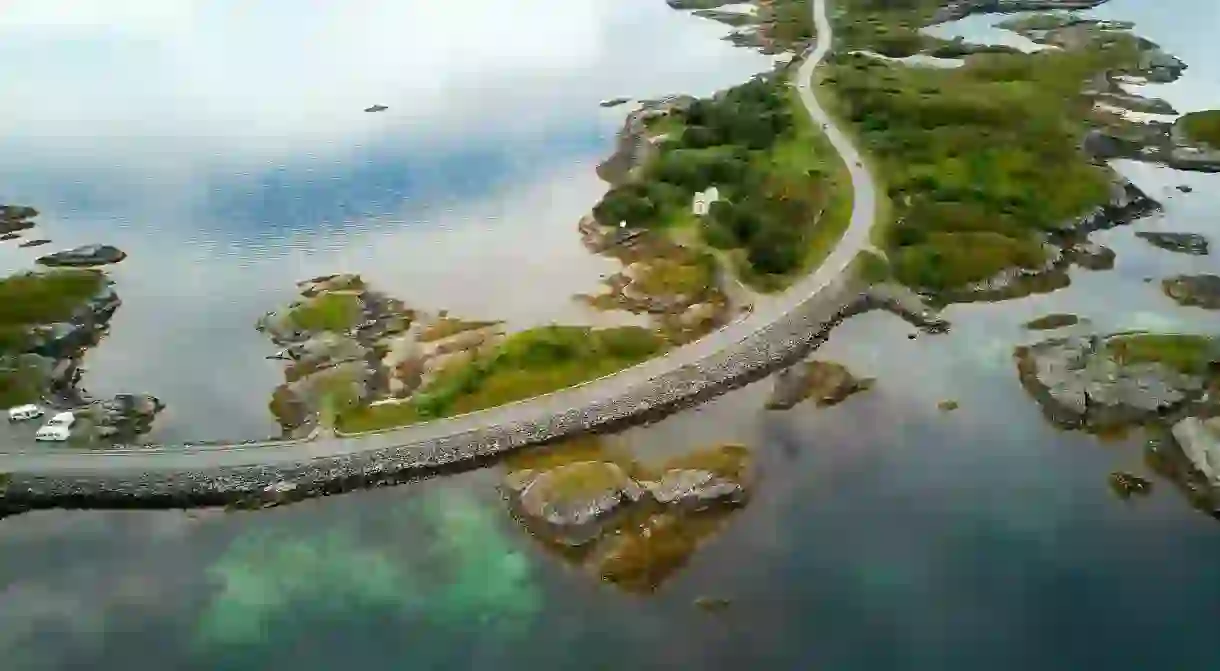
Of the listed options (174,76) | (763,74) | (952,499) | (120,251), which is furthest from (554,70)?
(952,499)

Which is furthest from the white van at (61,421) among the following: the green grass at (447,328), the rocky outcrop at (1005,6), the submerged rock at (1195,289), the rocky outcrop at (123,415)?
the rocky outcrop at (1005,6)

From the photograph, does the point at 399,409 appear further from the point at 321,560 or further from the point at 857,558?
the point at 857,558

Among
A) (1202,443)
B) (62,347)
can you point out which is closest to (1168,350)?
(1202,443)

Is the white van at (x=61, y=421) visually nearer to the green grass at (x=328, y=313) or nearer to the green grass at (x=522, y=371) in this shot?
the green grass at (x=522, y=371)

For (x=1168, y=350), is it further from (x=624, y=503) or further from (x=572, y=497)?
(x=572, y=497)

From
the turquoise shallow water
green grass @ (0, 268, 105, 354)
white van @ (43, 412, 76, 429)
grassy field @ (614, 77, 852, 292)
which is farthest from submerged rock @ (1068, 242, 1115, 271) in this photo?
green grass @ (0, 268, 105, 354)

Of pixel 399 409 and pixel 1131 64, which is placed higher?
pixel 1131 64

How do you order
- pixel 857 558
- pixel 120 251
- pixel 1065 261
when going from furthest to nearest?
pixel 120 251 < pixel 1065 261 < pixel 857 558
